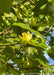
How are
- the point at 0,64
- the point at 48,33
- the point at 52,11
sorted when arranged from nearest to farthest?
the point at 52,11 < the point at 0,64 < the point at 48,33

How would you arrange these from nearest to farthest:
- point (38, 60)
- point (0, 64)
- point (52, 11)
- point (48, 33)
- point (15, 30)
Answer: point (52, 11)
point (38, 60)
point (15, 30)
point (0, 64)
point (48, 33)

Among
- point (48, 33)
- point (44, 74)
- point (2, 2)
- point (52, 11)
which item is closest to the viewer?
point (2, 2)

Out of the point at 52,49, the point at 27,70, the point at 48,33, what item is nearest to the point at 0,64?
the point at 27,70

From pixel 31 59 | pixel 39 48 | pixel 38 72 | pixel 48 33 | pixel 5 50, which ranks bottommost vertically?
pixel 38 72

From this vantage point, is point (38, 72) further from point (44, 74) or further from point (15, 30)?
point (15, 30)

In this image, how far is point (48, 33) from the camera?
12.3 ft

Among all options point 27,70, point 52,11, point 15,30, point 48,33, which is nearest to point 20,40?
point 15,30

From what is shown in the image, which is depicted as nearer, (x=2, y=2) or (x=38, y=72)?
(x=2, y=2)

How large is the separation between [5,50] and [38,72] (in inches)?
22.7

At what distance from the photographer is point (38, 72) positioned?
1723mm

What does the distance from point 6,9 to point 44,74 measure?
3.32 feet

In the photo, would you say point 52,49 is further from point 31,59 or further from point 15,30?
point 15,30

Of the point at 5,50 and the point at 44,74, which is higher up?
the point at 5,50

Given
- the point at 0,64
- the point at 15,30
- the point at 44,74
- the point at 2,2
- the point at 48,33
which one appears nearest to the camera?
the point at 2,2
